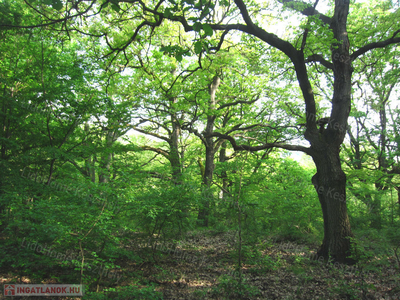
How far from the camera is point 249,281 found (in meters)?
5.07

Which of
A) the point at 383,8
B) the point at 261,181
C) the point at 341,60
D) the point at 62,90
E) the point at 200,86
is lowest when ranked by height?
the point at 261,181

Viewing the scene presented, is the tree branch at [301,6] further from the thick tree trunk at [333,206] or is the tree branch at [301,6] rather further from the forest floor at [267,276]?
the forest floor at [267,276]

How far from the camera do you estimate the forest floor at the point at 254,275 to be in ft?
13.9

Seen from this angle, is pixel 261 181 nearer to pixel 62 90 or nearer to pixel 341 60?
pixel 341 60

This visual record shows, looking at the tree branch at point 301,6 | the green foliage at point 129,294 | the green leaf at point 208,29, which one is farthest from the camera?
the tree branch at point 301,6

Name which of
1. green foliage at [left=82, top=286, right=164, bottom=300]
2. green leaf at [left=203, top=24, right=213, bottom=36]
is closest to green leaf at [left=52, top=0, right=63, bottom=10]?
green leaf at [left=203, top=24, right=213, bottom=36]

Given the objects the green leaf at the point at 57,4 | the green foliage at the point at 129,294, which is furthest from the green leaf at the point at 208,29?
the green foliage at the point at 129,294

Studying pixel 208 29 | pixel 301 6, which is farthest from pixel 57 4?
pixel 301 6

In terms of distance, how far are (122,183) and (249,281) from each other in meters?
3.49

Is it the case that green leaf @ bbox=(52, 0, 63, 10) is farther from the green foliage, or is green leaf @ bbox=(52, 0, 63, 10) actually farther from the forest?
the green foliage

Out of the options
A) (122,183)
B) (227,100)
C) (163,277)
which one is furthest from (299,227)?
(227,100)

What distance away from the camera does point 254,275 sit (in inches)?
216

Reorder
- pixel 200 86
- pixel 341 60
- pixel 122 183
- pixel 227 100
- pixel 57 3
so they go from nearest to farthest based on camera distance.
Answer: pixel 57 3
pixel 122 183
pixel 341 60
pixel 200 86
pixel 227 100

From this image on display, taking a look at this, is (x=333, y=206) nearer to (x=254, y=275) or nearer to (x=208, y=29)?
(x=254, y=275)
